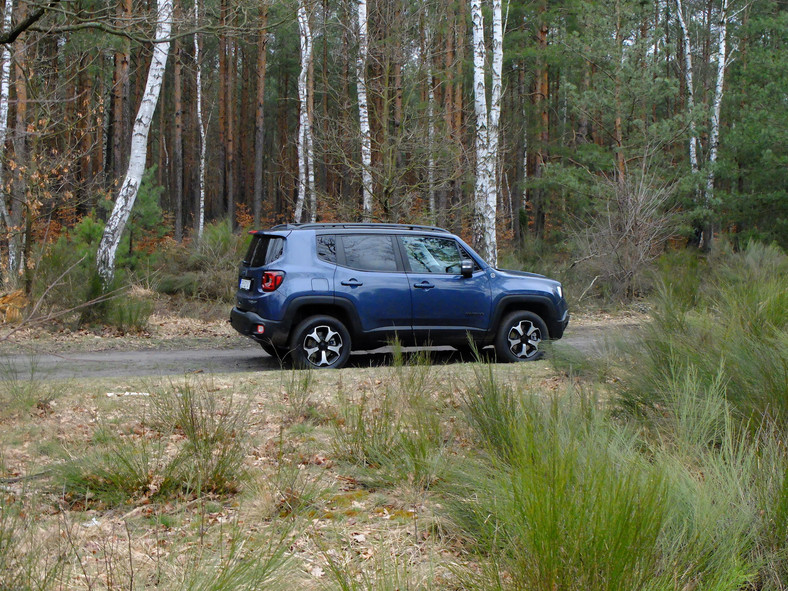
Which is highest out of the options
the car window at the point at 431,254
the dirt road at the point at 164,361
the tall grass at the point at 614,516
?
the car window at the point at 431,254

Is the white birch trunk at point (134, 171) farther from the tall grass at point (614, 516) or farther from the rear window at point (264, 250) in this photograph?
the tall grass at point (614, 516)

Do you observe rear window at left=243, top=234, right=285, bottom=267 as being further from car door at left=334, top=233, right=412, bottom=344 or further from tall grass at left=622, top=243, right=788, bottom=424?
tall grass at left=622, top=243, right=788, bottom=424

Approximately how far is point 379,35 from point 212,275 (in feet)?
20.9

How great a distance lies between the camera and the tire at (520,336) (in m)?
10.4

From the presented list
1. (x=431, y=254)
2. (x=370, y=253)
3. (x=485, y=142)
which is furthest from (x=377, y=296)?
(x=485, y=142)

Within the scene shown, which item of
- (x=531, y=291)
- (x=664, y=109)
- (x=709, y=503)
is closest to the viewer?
(x=709, y=503)

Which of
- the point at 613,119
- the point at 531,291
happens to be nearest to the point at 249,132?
the point at 613,119

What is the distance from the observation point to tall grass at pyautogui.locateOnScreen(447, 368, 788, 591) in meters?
2.99

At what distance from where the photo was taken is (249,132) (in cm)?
4944

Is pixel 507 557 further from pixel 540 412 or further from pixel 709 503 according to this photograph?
pixel 540 412

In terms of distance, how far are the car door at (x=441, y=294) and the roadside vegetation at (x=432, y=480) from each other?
211cm

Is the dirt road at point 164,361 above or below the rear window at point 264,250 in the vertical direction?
below

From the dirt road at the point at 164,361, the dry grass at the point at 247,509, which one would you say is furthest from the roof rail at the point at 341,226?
the dry grass at the point at 247,509

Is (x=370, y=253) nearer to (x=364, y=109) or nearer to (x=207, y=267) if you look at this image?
(x=207, y=267)
